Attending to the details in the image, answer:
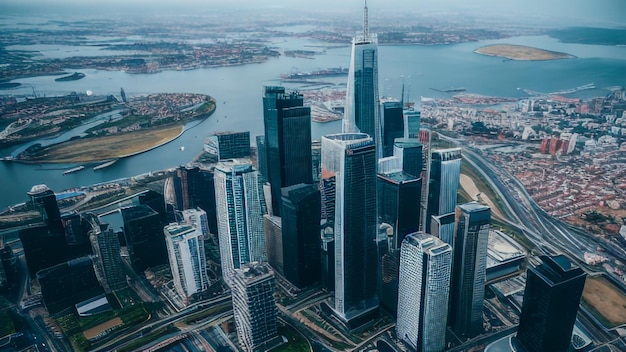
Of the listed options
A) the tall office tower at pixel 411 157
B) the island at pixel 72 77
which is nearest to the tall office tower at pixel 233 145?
the tall office tower at pixel 411 157

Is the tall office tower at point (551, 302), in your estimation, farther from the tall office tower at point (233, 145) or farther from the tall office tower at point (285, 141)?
the tall office tower at point (233, 145)

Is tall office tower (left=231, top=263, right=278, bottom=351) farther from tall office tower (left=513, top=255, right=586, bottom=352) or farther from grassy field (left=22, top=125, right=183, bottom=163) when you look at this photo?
grassy field (left=22, top=125, right=183, bottom=163)

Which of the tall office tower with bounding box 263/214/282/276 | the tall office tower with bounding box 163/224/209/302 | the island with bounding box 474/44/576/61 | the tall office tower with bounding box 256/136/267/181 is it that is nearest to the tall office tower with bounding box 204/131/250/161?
the tall office tower with bounding box 256/136/267/181

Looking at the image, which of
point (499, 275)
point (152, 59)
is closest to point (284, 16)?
point (152, 59)

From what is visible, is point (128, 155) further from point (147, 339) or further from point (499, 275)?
point (499, 275)

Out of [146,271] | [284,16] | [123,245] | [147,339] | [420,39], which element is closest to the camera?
[147,339]

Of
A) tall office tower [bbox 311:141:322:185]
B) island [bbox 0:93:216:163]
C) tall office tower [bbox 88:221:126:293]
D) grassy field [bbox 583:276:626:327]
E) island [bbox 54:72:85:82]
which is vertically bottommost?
grassy field [bbox 583:276:626:327]

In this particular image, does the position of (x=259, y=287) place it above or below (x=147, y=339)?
above
